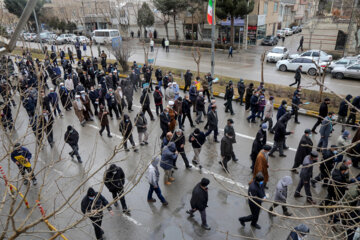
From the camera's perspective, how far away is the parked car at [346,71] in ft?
55.9

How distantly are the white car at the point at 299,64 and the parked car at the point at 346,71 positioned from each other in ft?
4.59

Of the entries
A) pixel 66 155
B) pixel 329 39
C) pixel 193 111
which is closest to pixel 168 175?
pixel 66 155

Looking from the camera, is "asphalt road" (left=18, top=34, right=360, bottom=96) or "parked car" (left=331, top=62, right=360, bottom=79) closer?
"asphalt road" (left=18, top=34, right=360, bottom=96)

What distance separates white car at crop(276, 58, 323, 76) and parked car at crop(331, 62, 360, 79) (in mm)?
1399

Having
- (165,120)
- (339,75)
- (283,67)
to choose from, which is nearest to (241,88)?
(165,120)

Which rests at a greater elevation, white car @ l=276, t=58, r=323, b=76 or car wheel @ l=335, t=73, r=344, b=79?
white car @ l=276, t=58, r=323, b=76

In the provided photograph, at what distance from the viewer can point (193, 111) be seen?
12.6m

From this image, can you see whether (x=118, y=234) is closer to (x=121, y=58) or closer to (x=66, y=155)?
(x=66, y=155)

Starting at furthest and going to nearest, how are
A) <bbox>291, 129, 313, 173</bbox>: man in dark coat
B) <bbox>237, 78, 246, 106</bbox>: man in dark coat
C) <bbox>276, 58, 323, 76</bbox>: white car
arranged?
<bbox>276, 58, 323, 76</bbox>: white car, <bbox>237, 78, 246, 106</bbox>: man in dark coat, <bbox>291, 129, 313, 173</bbox>: man in dark coat

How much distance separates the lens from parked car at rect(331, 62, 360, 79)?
17.0m

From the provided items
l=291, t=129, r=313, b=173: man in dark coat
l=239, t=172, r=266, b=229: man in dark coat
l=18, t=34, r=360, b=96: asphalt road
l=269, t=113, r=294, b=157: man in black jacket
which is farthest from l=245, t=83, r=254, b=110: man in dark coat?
l=239, t=172, r=266, b=229: man in dark coat

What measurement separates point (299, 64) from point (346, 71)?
3.07m

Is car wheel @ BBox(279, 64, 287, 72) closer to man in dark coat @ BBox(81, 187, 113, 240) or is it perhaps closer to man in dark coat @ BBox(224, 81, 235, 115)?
man in dark coat @ BBox(224, 81, 235, 115)

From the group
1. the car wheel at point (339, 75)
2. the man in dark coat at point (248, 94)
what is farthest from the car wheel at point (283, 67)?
the man in dark coat at point (248, 94)
